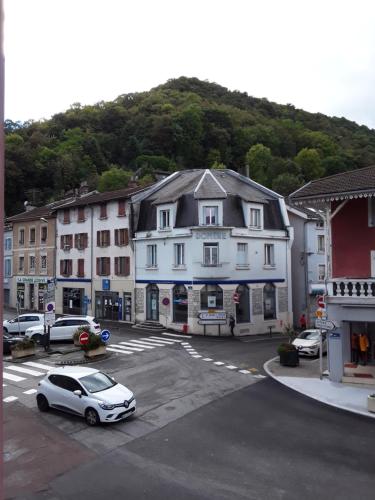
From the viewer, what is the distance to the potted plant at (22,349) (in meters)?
23.8

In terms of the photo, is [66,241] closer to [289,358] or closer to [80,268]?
[80,268]

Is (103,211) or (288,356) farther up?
(103,211)

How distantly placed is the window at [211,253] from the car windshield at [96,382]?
1850cm

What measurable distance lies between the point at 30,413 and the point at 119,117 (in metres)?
83.5

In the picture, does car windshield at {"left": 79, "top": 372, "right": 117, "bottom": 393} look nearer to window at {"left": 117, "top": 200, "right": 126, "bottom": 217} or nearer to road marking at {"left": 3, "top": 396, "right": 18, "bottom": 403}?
road marking at {"left": 3, "top": 396, "right": 18, "bottom": 403}

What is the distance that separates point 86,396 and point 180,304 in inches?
790

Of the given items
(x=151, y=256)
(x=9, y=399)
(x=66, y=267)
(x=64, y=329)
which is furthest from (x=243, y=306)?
(x=9, y=399)

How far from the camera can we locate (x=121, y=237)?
126ft

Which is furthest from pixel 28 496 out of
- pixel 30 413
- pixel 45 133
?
pixel 45 133

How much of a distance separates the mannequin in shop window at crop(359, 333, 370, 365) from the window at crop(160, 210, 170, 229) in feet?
64.1

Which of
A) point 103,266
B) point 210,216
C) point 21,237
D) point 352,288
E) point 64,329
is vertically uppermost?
point 21,237

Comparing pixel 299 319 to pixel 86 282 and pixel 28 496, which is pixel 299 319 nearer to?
pixel 86 282

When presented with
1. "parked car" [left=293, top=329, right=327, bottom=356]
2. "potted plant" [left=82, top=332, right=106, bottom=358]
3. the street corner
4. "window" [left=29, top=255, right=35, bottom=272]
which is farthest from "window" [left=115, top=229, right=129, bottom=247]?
the street corner

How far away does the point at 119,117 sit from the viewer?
91312 mm
